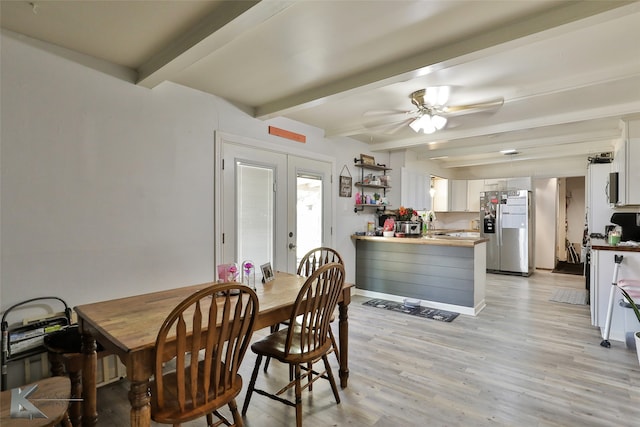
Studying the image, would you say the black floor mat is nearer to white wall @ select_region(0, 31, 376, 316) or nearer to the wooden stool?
white wall @ select_region(0, 31, 376, 316)

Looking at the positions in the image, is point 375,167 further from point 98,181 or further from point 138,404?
point 138,404

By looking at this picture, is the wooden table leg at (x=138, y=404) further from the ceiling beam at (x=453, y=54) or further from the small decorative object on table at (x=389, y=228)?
the small decorative object on table at (x=389, y=228)

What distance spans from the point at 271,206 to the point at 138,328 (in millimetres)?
2266

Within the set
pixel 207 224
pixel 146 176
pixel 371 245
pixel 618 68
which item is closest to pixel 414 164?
pixel 371 245

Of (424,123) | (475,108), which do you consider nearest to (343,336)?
(424,123)

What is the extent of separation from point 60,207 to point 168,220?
0.74 m

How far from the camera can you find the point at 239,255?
11.0 ft

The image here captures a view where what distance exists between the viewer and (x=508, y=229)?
6.54m

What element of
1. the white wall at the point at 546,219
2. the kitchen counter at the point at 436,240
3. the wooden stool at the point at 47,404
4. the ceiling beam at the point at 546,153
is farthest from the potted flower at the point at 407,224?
the wooden stool at the point at 47,404

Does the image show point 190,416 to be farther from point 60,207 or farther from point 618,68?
point 618,68

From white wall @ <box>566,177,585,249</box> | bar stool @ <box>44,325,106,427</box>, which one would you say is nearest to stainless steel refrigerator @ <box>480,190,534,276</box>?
white wall @ <box>566,177,585,249</box>

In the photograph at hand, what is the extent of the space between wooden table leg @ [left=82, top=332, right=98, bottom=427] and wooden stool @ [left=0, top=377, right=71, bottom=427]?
0.50 feet

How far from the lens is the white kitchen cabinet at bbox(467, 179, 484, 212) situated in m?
7.32

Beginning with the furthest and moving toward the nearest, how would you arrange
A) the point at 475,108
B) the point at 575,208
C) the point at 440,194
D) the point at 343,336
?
the point at 575,208 → the point at 440,194 → the point at 475,108 → the point at 343,336
